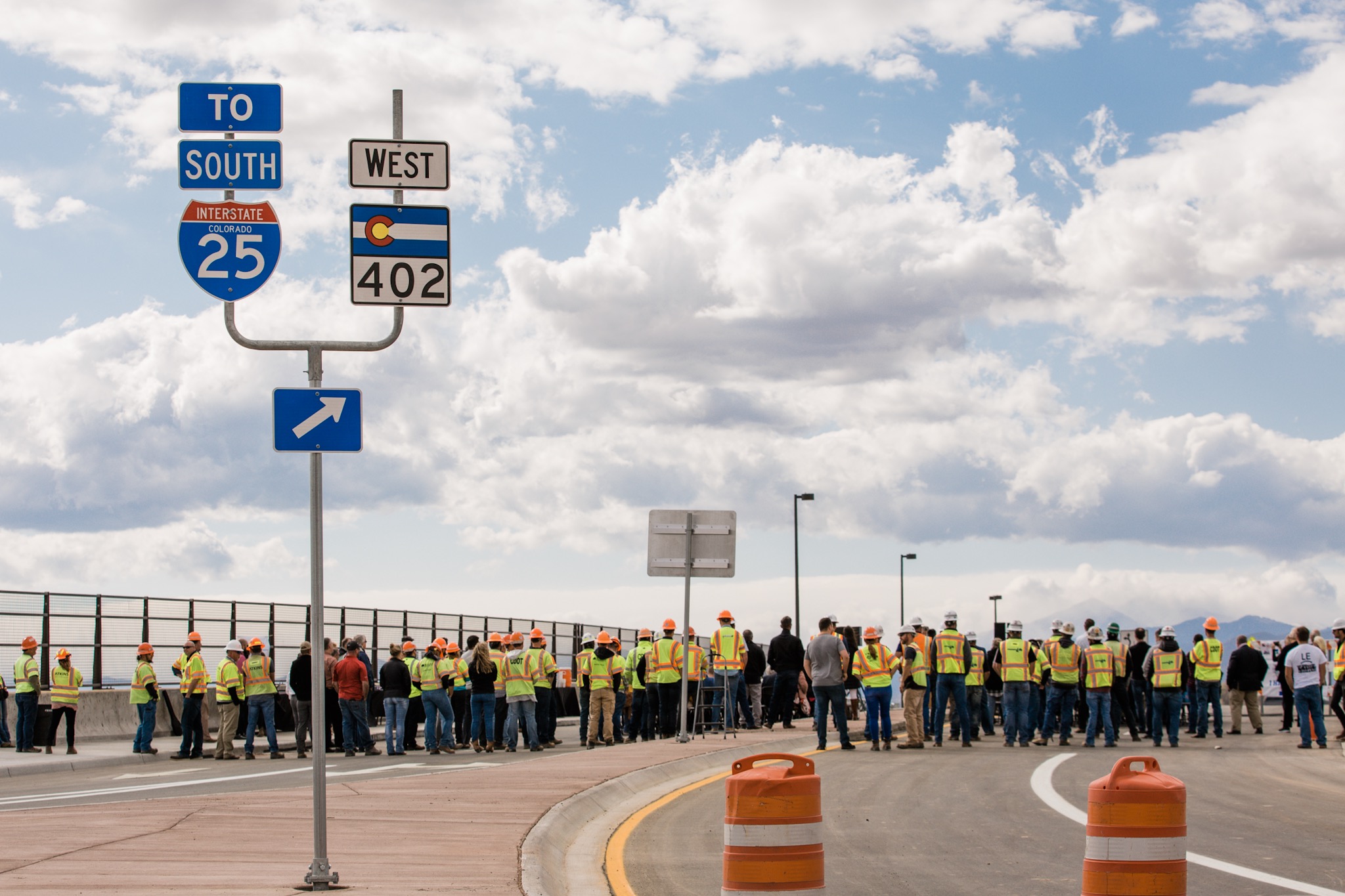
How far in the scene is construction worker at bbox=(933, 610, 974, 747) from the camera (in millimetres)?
21266

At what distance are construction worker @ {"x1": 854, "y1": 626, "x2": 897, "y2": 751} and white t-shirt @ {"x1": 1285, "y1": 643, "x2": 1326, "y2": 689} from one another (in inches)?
259

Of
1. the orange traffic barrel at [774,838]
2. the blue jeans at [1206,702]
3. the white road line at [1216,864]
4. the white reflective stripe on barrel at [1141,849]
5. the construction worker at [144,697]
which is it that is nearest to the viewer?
the orange traffic barrel at [774,838]

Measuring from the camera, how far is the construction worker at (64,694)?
2391cm

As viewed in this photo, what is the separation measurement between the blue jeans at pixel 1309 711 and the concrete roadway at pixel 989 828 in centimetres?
290

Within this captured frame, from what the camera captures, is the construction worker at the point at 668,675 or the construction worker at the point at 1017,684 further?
the construction worker at the point at 668,675

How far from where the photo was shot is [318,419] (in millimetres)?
8430

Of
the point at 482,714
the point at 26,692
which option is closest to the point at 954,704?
the point at 482,714

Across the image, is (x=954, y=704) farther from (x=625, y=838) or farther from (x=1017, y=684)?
(x=625, y=838)

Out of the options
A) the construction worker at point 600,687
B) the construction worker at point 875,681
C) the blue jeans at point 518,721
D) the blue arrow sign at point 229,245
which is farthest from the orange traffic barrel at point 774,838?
the construction worker at point 600,687

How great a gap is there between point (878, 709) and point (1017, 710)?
254 centimetres

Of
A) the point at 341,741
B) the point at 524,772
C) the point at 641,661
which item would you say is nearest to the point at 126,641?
the point at 341,741

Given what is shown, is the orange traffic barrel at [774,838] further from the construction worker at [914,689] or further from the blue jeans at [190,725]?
the blue jeans at [190,725]

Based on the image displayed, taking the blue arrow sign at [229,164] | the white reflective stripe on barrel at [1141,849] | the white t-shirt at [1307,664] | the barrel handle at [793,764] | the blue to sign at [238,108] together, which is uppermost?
the blue to sign at [238,108]

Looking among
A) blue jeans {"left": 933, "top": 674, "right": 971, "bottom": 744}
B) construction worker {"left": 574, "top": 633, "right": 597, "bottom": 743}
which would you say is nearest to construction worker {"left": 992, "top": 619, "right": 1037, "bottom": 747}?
blue jeans {"left": 933, "top": 674, "right": 971, "bottom": 744}
